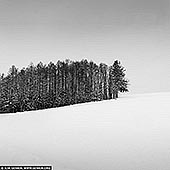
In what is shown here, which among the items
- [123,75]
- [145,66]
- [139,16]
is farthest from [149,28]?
[123,75]

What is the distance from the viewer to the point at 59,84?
40.1 metres

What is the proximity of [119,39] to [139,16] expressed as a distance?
11.0ft

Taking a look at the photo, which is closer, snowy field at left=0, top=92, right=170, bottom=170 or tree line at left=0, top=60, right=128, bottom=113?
snowy field at left=0, top=92, right=170, bottom=170

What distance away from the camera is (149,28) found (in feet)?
40.4

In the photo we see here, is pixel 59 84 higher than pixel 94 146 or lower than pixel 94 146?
higher

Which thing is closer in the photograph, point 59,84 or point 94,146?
point 94,146

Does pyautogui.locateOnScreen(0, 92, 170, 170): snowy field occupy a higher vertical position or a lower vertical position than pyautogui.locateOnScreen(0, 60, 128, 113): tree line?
lower

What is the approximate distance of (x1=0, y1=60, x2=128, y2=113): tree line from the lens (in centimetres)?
3341

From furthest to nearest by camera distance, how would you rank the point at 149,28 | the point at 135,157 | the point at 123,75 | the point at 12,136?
the point at 123,75, the point at 149,28, the point at 12,136, the point at 135,157

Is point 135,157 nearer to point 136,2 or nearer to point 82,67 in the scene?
point 136,2

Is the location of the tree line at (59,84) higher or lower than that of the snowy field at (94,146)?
higher

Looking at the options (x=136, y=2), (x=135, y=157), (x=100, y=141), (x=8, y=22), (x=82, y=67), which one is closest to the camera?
(x=135, y=157)

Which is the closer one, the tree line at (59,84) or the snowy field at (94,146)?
the snowy field at (94,146)

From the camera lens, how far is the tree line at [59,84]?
3341cm
